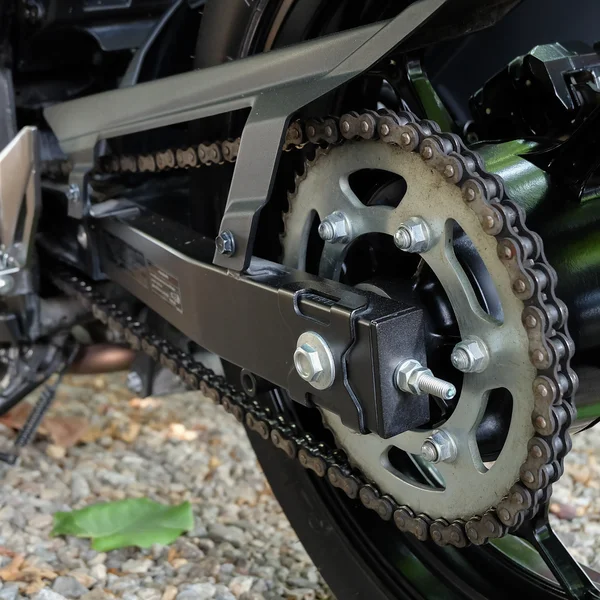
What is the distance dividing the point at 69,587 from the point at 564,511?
0.91 m

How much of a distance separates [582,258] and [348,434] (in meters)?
0.34

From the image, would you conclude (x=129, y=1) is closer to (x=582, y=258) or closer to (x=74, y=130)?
(x=74, y=130)

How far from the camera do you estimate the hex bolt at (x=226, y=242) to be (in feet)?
3.32

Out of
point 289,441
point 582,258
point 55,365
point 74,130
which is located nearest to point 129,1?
point 74,130

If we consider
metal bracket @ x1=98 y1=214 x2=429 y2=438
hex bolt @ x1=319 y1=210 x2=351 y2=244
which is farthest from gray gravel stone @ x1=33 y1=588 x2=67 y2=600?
hex bolt @ x1=319 y1=210 x2=351 y2=244

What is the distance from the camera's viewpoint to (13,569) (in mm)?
1379

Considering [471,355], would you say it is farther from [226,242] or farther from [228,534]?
[228,534]

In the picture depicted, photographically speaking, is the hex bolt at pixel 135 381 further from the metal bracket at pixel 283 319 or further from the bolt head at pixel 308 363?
the bolt head at pixel 308 363

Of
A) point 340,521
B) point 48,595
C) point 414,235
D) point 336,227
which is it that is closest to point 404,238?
point 414,235

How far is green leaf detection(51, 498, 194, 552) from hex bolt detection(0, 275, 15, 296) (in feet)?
1.34

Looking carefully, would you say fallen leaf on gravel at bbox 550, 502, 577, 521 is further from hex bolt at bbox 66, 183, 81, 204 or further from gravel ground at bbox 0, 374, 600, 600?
hex bolt at bbox 66, 183, 81, 204

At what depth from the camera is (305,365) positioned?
0.91 metres

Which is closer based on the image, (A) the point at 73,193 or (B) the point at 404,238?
(B) the point at 404,238

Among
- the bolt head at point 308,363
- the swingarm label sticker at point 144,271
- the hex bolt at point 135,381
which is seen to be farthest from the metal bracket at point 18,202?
the bolt head at point 308,363
